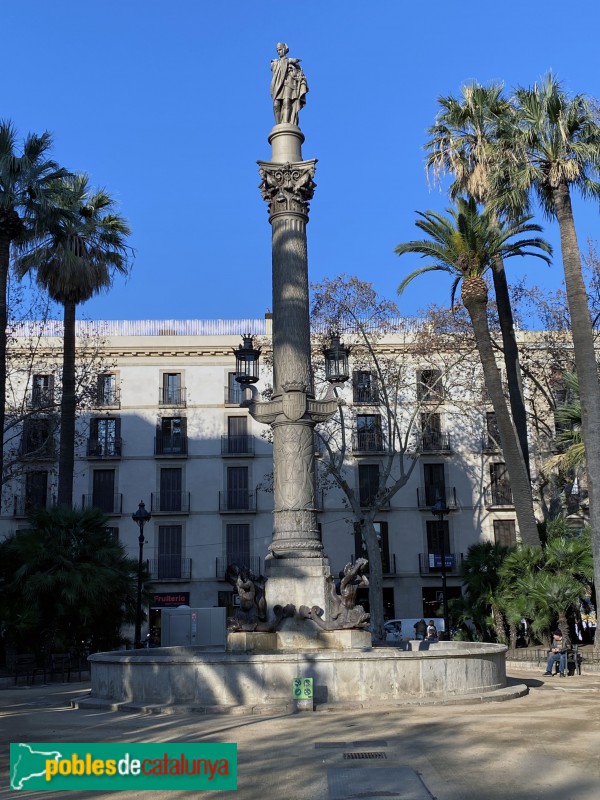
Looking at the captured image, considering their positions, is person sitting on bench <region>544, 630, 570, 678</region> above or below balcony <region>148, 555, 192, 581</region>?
below

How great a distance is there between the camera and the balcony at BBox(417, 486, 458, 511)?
144 feet

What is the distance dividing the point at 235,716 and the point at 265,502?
101 ft

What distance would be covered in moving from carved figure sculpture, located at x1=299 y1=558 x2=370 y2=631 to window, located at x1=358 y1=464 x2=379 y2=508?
92.3ft

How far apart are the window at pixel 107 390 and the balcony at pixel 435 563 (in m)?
17.1

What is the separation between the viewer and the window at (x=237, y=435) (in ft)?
146

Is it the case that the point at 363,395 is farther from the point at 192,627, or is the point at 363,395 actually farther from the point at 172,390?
the point at 192,627

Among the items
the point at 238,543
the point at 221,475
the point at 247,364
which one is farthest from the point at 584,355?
the point at 221,475

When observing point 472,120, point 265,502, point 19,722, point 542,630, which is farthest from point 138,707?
point 265,502

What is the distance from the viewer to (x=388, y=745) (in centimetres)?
999

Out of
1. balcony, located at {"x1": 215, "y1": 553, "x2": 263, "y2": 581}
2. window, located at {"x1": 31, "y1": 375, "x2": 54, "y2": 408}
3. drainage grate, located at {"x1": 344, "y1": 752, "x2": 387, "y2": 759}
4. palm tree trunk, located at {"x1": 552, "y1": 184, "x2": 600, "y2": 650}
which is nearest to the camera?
drainage grate, located at {"x1": 344, "y1": 752, "x2": 387, "y2": 759}

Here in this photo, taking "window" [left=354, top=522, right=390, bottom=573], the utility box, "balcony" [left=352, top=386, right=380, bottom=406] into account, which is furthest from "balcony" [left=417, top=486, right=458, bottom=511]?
the utility box

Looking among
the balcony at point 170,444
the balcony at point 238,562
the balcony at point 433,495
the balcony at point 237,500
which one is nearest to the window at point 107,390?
the balcony at point 170,444

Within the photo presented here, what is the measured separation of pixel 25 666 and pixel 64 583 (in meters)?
3.99

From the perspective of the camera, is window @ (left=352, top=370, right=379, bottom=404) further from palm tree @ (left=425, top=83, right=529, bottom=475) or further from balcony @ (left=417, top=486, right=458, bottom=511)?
palm tree @ (left=425, top=83, right=529, bottom=475)
